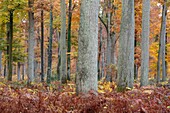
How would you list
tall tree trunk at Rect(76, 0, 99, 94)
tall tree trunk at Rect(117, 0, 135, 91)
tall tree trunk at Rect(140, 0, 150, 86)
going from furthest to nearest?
tall tree trunk at Rect(140, 0, 150, 86) → tall tree trunk at Rect(117, 0, 135, 91) → tall tree trunk at Rect(76, 0, 99, 94)

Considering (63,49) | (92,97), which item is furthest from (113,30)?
(92,97)

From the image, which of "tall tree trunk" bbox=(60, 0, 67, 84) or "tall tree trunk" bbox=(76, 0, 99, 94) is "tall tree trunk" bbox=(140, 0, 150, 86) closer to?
"tall tree trunk" bbox=(60, 0, 67, 84)

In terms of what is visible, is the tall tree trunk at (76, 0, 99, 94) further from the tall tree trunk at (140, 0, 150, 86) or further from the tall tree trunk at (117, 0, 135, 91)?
the tall tree trunk at (140, 0, 150, 86)

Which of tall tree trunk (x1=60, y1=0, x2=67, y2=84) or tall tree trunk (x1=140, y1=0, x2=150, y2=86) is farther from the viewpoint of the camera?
tall tree trunk (x1=60, y1=0, x2=67, y2=84)

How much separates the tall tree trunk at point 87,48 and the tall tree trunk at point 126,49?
9.79 feet

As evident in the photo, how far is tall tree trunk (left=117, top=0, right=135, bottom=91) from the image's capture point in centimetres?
970

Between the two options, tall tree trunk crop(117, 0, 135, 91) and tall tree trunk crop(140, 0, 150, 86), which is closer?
tall tree trunk crop(117, 0, 135, 91)

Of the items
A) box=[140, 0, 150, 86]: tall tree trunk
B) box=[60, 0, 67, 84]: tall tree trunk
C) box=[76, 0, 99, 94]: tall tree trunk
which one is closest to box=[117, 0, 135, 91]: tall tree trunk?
box=[140, 0, 150, 86]: tall tree trunk

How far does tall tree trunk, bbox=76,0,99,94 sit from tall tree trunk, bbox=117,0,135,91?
2984 millimetres

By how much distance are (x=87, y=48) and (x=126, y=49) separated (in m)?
3.26

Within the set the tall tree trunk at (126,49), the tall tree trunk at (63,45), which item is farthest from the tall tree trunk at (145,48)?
the tall tree trunk at (63,45)

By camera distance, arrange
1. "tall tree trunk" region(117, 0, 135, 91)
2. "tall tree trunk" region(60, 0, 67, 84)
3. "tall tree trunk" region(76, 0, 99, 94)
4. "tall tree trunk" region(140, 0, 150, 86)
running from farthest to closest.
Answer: "tall tree trunk" region(60, 0, 67, 84), "tall tree trunk" region(140, 0, 150, 86), "tall tree trunk" region(117, 0, 135, 91), "tall tree trunk" region(76, 0, 99, 94)

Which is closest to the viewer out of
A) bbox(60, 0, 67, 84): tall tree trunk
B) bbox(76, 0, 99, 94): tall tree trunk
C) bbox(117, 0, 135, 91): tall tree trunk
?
bbox(76, 0, 99, 94): tall tree trunk

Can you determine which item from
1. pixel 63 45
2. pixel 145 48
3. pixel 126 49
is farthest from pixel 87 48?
pixel 63 45
